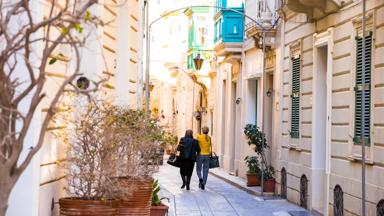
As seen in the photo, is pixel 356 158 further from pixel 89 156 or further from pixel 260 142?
pixel 260 142

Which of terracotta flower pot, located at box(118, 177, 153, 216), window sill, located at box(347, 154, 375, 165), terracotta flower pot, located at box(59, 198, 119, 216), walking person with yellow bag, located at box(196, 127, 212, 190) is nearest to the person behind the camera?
terracotta flower pot, located at box(59, 198, 119, 216)

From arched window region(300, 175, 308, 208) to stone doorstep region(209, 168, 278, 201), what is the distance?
Result: 248 centimetres

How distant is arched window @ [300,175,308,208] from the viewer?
18516 mm

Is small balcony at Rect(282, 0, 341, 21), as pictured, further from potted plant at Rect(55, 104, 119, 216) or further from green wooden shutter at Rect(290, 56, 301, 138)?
potted plant at Rect(55, 104, 119, 216)

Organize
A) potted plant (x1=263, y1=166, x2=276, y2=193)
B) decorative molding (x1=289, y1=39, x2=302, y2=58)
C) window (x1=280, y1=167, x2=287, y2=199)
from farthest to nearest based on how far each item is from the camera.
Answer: potted plant (x1=263, y1=166, x2=276, y2=193) → window (x1=280, y1=167, x2=287, y2=199) → decorative molding (x1=289, y1=39, x2=302, y2=58)

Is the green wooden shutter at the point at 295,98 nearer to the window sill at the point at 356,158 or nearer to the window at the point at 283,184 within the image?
the window at the point at 283,184

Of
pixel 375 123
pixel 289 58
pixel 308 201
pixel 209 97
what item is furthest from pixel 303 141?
pixel 209 97

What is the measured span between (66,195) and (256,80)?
19.5 meters

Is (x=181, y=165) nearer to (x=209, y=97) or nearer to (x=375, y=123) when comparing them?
(x=375, y=123)

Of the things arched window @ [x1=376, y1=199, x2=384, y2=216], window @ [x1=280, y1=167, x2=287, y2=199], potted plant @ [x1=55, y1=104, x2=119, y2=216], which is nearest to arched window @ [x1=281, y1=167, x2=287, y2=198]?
window @ [x1=280, y1=167, x2=287, y2=199]

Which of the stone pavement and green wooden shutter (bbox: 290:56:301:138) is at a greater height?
green wooden shutter (bbox: 290:56:301:138)

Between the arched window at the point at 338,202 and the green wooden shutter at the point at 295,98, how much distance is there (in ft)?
13.0

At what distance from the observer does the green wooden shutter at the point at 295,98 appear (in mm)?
19828

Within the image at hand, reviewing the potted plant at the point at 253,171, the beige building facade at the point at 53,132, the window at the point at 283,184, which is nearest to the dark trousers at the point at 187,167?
the potted plant at the point at 253,171
